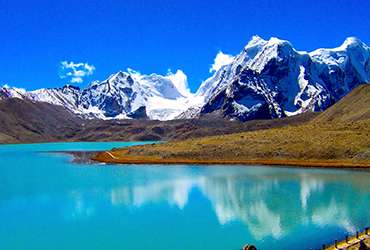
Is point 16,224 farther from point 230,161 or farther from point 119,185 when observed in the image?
point 230,161

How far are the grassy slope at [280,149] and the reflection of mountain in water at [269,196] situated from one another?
13.6m

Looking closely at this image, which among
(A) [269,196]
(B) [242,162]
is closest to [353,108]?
(B) [242,162]

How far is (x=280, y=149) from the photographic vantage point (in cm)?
10981

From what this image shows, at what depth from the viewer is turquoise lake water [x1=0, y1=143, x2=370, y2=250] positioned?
39500 mm

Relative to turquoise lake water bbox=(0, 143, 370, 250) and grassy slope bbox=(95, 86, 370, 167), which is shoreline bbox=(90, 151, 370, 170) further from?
turquoise lake water bbox=(0, 143, 370, 250)

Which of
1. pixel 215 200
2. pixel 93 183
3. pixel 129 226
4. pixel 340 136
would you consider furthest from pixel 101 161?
pixel 129 226

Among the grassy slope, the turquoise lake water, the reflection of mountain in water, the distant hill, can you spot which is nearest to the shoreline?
the grassy slope

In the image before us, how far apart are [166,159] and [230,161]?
19.0m

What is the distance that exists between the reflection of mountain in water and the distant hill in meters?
66.9

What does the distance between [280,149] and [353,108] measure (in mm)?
64727

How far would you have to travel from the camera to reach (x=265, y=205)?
5366cm

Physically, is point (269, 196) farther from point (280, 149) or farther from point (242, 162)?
point (280, 149)

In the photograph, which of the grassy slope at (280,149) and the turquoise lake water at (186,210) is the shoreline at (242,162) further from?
the turquoise lake water at (186,210)

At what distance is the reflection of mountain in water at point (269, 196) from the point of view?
45031 mm
